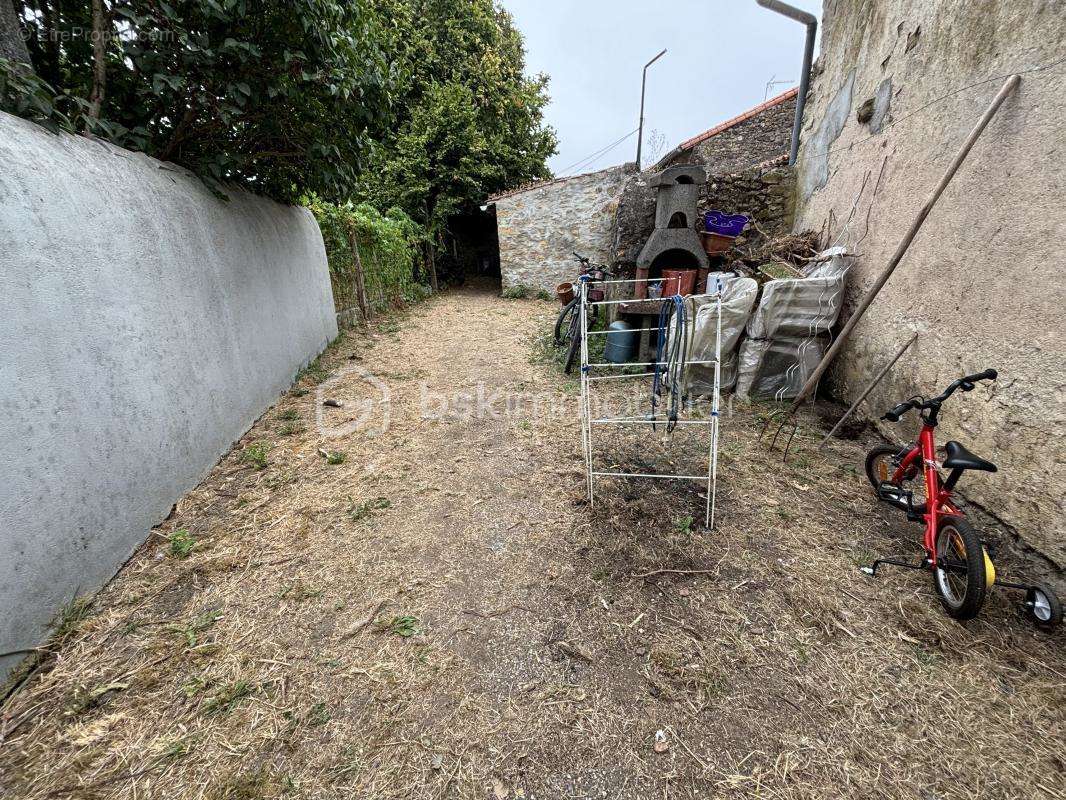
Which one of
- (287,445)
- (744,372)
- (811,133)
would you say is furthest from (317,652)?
(811,133)

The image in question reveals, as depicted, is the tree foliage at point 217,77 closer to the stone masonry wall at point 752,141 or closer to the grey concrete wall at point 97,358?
the grey concrete wall at point 97,358

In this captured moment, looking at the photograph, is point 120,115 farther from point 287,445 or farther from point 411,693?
point 411,693

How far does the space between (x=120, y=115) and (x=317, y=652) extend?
4195 mm

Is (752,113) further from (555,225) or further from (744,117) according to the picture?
(555,225)

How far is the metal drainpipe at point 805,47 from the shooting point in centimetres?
580

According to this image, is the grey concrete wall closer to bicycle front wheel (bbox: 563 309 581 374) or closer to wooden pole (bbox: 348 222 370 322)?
bicycle front wheel (bbox: 563 309 581 374)

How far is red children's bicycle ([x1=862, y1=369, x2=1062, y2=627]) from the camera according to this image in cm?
195

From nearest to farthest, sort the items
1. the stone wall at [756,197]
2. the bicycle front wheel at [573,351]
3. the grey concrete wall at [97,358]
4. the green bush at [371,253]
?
1. the grey concrete wall at [97,358]
2. the bicycle front wheel at [573,351]
3. the stone wall at [756,197]
4. the green bush at [371,253]

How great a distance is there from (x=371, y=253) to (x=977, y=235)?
905cm

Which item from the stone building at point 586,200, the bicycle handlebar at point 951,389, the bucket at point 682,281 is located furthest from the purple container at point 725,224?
the bicycle handlebar at point 951,389

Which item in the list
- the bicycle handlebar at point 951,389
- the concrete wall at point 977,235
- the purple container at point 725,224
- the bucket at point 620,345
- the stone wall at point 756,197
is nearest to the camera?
the bicycle handlebar at point 951,389

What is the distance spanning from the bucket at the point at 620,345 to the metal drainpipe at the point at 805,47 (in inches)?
150

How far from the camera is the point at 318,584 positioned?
2375 mm

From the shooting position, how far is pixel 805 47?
5.95 meters
